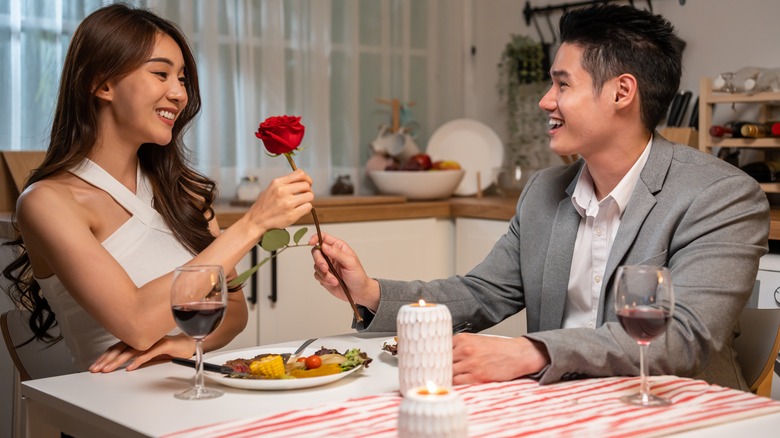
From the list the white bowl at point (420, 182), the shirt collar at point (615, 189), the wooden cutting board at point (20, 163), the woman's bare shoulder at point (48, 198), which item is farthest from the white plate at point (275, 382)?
the white bowl at point (420, 182)

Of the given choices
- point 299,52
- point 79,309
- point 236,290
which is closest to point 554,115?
point 236,290

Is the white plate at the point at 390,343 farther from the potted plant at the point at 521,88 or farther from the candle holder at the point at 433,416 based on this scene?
the potted plant at the point at 521,88

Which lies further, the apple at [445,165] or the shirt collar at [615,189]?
the apple at [445,165]

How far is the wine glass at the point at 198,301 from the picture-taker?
51.9 inches

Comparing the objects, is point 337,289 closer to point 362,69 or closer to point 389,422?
point 389,422

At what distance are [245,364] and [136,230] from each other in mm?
646

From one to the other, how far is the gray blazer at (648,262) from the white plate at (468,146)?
1997 mm

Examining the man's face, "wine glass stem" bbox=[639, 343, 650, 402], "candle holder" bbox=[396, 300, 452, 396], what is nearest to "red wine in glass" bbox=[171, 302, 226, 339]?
"candle holder" bbox=[396, 300, 452, 396]

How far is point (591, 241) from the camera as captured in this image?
191 centimetres

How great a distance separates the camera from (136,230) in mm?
2000

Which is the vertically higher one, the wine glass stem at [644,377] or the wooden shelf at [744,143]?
the wooden shelf at [744,143]

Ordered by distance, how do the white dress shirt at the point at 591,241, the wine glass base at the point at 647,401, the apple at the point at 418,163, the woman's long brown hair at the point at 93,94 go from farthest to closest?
the apple at the point at 418,163, the woman's long brown hair at the point at 93,94, the white dress shirt at the point at 591,241, the wine glass base at the point at 647,401

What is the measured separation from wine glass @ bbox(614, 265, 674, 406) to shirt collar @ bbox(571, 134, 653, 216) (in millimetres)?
598

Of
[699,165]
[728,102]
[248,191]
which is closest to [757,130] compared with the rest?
[728,102]
